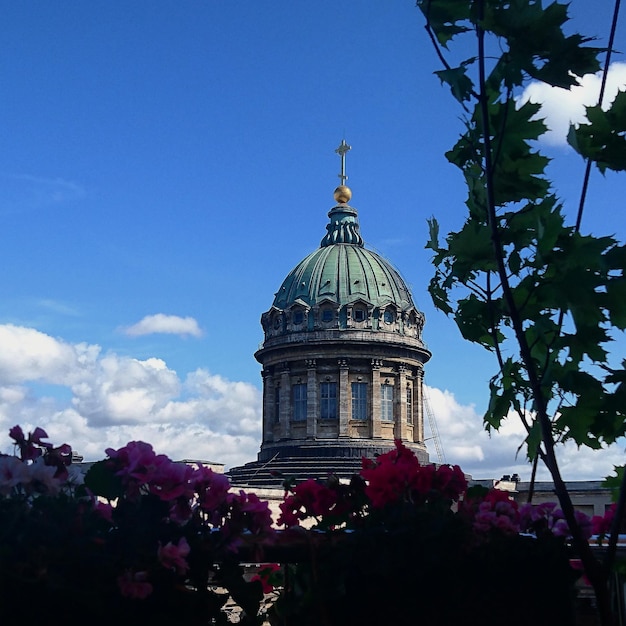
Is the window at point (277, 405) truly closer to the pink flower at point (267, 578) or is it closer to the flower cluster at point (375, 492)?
the pink flower at point (267, 578)

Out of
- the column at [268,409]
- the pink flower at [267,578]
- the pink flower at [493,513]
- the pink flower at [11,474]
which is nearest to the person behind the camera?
the pink flower at [11,474]

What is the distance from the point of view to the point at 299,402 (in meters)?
52.9

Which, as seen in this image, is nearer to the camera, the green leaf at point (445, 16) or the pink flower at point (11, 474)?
the pink flower at point (11, 474)

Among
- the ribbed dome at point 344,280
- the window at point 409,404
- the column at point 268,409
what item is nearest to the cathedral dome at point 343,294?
the ribbed dome at point 344,280

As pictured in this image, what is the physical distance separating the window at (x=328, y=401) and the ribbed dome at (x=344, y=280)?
527 cm

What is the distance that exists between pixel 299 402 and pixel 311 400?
3.45 ft

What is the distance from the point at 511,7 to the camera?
435 centimetres

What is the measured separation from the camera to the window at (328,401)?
52062mm

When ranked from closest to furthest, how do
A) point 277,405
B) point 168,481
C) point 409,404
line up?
point 168,481 → point 277,405 → point 409,404

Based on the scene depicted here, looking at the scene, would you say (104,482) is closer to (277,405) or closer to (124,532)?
(124,532)

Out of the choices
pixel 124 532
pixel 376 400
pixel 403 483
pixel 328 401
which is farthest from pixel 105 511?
pixel 376 400

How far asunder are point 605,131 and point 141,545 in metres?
3.17

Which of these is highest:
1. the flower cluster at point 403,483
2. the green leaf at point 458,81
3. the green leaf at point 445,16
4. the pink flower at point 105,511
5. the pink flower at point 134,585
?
the green leaf at point 445,16

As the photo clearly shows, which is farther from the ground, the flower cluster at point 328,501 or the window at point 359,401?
the window at point 359,401
